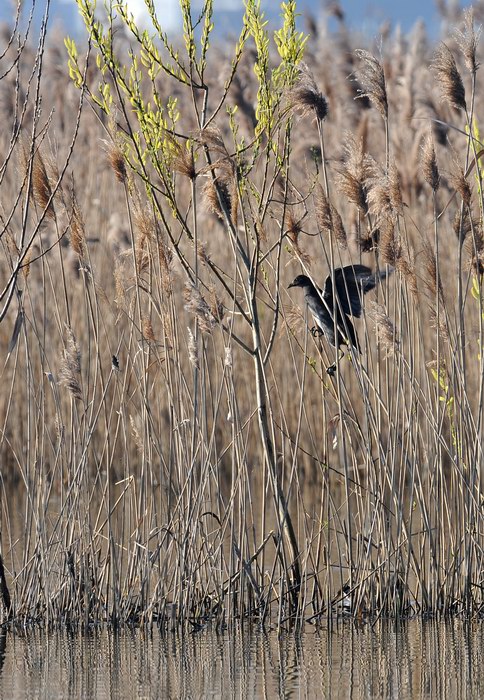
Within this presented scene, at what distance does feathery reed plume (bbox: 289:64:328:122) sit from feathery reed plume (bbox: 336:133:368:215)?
0.55 ft

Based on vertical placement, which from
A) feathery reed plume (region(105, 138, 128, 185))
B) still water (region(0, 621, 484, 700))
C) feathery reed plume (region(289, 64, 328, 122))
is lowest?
still water (region(0, 621, 484, 700))

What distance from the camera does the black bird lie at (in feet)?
14.1

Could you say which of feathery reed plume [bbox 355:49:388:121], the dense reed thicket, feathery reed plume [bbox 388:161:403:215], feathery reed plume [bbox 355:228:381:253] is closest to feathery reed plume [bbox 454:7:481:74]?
the dense reed thicket

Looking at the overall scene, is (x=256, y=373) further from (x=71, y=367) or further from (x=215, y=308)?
(x=71, y=367)

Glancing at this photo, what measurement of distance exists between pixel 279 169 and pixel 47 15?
1.02 meters

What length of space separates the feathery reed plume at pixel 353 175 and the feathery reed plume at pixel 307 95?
6.6 inches

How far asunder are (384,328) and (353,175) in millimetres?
575

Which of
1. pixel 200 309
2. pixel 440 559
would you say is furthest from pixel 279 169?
pixel 440 559

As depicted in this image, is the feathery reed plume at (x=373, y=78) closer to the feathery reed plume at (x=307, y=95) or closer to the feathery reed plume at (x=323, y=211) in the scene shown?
the feathery reed plume at (x=307, y=95)

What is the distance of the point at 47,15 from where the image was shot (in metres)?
3.71

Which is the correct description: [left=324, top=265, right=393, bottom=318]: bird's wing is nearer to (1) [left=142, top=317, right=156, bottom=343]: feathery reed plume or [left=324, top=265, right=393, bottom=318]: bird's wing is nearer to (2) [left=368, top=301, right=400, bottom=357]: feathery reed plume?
(2) [left=368, top=301, right=400, bottom=357]: feathery reed plume

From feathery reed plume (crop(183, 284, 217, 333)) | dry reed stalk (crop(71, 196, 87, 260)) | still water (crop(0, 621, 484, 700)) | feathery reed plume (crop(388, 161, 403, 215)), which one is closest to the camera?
still water (crop(0, 621, 484, 700))

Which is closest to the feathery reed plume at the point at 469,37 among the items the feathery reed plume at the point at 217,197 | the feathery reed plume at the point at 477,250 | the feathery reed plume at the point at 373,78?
the feathery reed plume at the point at 373,78

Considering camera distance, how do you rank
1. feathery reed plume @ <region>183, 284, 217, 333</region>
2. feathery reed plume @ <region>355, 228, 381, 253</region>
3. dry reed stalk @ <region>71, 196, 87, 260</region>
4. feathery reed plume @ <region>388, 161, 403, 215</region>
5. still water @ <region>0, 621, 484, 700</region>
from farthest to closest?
feathery reed plume @ <region>355, 228, 381, 253</region> → dry reed stalk @ <region>71, 196, 87, 260</region> → feathery reed plume @ <region>388, 161, 403, 215</region> → feathery reed plume @ <region>183, 284, 217, 333</region> → still water @ <region>0, 621, 484, 700</region>
